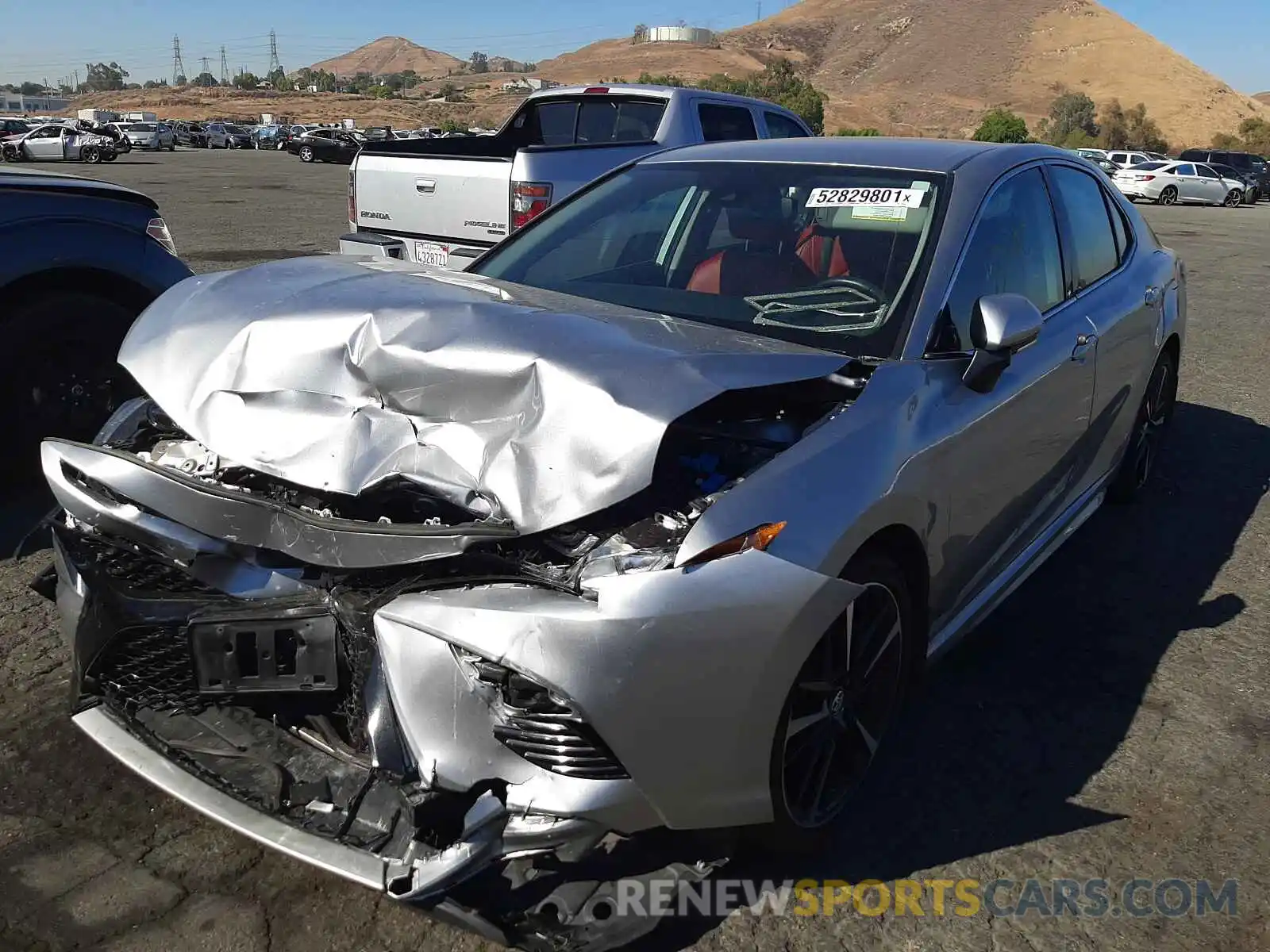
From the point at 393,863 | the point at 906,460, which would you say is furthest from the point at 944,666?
the point at 393,863

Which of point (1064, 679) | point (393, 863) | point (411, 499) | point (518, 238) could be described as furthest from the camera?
point (518, 238)

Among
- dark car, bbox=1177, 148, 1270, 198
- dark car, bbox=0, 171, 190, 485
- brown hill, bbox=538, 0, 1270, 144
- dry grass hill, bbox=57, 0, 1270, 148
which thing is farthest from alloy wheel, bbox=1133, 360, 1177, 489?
dry grass hill, bbox=57, 0, 1270, 148

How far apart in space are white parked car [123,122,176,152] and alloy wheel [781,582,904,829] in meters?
57.2

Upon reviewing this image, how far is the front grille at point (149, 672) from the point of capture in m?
2.54

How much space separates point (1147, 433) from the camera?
5.34 meters

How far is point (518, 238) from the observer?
4203mm

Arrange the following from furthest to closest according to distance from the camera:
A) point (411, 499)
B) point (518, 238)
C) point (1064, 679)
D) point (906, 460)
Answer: point (518, 238), point (1064, 679), point (906, 460), point (411, 499)

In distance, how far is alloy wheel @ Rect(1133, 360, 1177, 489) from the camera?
205 inches

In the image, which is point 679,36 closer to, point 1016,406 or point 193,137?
point 193,137

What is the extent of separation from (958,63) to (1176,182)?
86.9 metres

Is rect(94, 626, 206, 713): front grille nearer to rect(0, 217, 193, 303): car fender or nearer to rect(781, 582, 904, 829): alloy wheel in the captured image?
rect(781, 582, 904, 829): alloy wheel

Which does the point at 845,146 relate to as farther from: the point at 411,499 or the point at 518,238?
the point at 411,499

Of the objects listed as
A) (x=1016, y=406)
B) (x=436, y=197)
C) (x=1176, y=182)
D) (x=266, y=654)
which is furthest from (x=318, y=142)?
(x=266, y=654)

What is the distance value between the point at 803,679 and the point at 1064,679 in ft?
5.48
